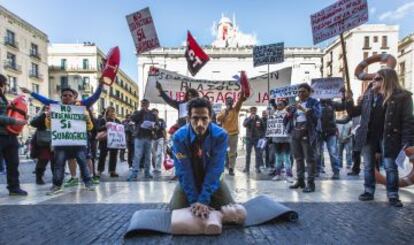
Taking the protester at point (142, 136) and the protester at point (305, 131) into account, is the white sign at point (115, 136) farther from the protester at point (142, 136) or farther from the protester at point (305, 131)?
the protester at point (305, 131)

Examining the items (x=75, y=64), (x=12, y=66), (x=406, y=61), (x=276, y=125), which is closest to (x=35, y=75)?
(x=12, y=66)

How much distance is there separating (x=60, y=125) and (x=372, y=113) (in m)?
4.77

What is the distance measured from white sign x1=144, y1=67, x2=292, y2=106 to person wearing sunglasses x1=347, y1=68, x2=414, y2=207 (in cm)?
508

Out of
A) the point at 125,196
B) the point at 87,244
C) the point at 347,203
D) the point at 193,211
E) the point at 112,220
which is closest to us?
the point at 87,244

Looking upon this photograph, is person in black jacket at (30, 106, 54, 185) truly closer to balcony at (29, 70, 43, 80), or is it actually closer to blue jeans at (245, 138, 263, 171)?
blue jeans at (245, 138, 263, 171)

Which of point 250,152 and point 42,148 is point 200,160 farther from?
point 250,152

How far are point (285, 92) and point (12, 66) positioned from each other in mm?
43813

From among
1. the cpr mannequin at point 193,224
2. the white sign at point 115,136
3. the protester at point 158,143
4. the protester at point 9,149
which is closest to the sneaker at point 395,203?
the cpr mannequin at point 193,224

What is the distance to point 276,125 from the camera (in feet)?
26.7

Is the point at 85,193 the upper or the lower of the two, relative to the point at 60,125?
lower

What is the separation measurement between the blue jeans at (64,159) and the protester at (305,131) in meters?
3.50

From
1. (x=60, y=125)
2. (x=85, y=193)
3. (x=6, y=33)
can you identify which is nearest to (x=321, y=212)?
(x=85, y=193)

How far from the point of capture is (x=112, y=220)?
13.8ft

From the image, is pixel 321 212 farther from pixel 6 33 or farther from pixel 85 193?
pixel 6 33
